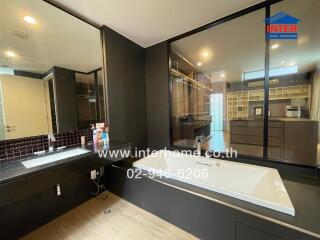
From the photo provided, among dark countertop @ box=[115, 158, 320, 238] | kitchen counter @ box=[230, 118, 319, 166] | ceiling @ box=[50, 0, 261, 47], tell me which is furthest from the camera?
kitchen counter @ box=[230, 118, 319, 166]

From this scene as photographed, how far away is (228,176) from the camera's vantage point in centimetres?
194

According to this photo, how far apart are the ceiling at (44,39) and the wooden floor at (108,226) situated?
174cm

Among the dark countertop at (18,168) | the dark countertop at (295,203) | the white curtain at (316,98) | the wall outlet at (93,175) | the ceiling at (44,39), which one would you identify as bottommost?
the wall outlet at (93,175)

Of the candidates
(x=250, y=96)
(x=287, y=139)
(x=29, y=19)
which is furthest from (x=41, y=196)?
(x=287, y=139)

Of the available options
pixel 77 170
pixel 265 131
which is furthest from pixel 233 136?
pixel 77 170

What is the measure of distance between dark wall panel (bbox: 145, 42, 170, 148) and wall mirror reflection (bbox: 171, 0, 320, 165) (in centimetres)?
16

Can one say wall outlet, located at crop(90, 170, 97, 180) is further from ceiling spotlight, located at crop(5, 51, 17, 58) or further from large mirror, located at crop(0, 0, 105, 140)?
ceiling spotlight, located at crop(5, 51, 17, 58)

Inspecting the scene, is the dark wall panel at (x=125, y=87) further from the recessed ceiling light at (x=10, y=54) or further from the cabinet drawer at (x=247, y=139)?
the cabinet drawer at (x=247, y=139)

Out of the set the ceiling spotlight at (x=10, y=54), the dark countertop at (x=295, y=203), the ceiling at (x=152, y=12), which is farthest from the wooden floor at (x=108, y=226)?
the ceiling at (x=152, y=12)

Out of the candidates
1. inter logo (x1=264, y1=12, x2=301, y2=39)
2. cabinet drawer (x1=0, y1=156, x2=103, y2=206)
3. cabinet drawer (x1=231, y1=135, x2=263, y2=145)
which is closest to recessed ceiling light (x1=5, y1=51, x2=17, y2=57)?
cabinet drawer (x1=0, y1=156, x2=103, y2=206)

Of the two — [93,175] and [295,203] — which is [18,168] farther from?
[295,203]

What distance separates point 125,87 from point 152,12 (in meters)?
1.09

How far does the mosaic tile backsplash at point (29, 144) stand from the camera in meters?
1.48

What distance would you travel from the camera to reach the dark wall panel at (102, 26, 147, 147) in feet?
7.14
